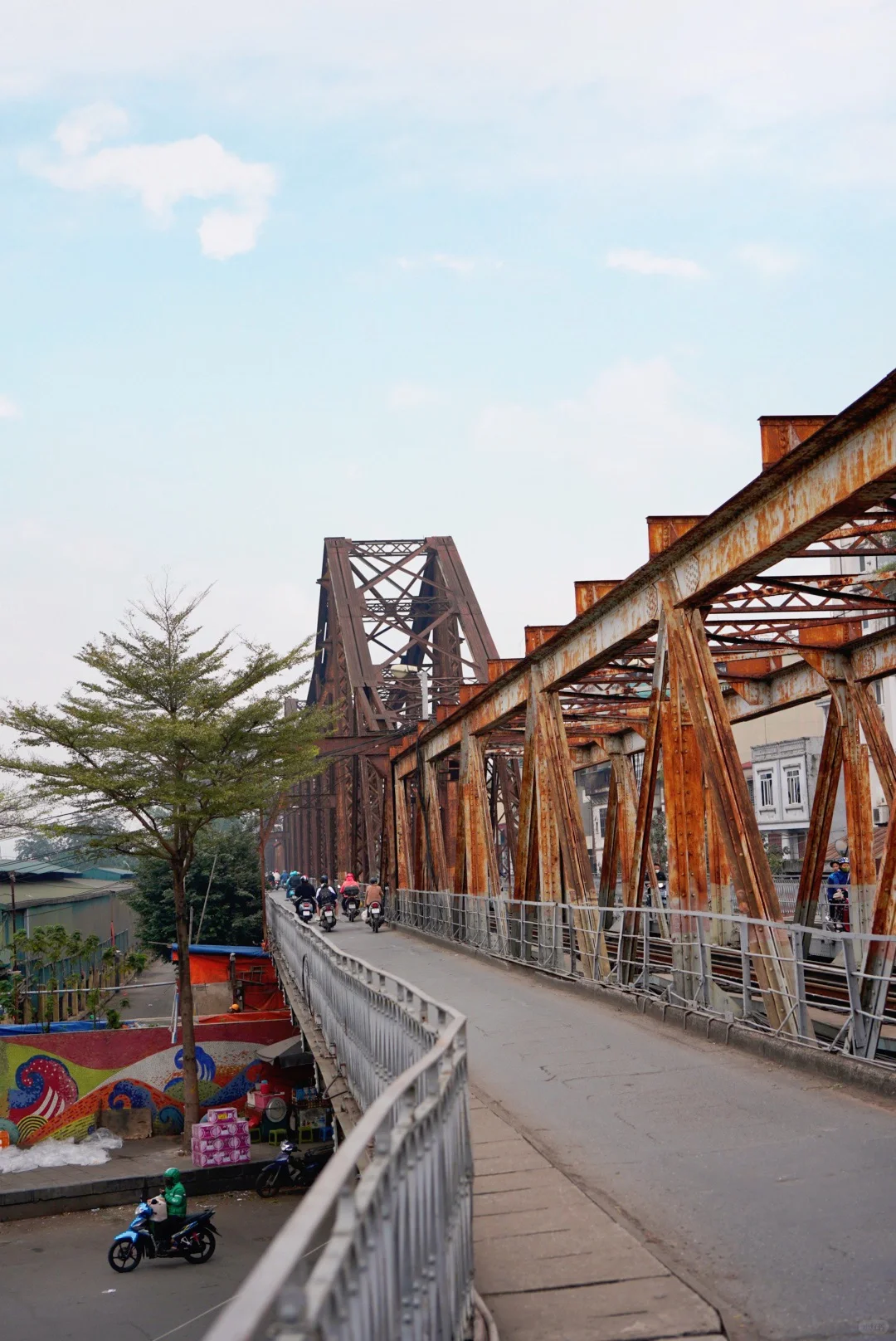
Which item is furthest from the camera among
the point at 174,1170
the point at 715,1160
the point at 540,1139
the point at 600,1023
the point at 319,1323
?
the point at 174,1170

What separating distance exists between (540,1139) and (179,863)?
20843 mm

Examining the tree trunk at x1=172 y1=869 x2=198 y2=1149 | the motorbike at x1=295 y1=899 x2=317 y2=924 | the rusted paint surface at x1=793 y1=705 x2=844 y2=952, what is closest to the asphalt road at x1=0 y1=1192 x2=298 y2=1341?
the tree trunk at x1=172 y1=869 x2=198 y2=1149

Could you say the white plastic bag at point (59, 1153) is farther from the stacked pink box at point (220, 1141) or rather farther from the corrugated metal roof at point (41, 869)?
the corrugated metal roof at point (41, 869)

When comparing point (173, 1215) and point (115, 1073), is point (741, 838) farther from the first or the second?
point (115, 1073)

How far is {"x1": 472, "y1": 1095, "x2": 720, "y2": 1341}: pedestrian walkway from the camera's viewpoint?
178 inches

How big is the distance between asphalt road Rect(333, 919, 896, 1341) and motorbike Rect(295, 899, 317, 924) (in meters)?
19.1

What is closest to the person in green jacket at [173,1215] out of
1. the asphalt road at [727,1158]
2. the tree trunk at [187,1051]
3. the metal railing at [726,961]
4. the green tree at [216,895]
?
the tree trunk at [187,1051]

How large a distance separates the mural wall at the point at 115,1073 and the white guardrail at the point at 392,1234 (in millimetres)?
21580

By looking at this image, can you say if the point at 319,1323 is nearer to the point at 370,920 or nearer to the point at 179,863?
the point at 179,863

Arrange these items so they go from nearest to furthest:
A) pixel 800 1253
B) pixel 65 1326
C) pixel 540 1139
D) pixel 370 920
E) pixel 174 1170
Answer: pixel 800 1253 → pixel 540 1139 → pixel 65 1326 → pixel 174 1170 → pixel 370 920

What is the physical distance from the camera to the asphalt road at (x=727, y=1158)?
16.1 feet

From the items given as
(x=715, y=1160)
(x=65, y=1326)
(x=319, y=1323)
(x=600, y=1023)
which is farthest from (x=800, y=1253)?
(x=65, y=1326)

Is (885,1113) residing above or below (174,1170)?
above

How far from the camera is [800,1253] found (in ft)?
17.3
